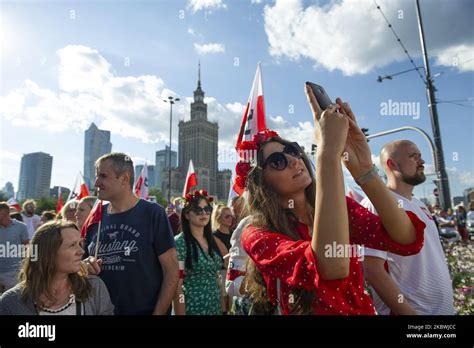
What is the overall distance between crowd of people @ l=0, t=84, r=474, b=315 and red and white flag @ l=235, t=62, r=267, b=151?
4.28 ft

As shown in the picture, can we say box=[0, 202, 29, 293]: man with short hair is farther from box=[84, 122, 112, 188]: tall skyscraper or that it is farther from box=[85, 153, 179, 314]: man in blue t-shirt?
box=[84, 122, 112, 188]: tall skyscraper

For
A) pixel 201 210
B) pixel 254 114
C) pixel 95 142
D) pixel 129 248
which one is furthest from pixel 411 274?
pixel 95 142

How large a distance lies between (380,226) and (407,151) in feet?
6.18

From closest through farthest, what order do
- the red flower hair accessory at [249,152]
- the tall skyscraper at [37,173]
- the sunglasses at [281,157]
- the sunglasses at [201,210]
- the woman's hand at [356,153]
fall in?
the woman's hand at [356,153] → the sunglasses at [281,157] → the red flower hair accessory at [249,152] → the sunglasses at [201,210] → the tall skyscraper at [37,173]

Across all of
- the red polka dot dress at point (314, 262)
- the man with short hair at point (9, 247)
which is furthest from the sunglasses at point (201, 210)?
the man with short hair at point (9, 247)

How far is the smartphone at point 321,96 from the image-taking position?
1217 millimetres

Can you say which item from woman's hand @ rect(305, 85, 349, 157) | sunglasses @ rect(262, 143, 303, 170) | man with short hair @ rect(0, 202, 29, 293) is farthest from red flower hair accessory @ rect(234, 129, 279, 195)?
man with short hair @ rect(0, 202, 29, 293)

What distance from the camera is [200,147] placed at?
82.3 meters

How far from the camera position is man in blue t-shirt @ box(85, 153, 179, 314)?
2623 millimetres

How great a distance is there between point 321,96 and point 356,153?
1.09ft

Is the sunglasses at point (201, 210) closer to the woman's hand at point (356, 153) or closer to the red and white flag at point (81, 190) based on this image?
the woman's hand at point (356, 153)

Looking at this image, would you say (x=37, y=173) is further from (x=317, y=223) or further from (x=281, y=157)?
(x=317, y=223)

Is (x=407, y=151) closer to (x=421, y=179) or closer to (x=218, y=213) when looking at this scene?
(x=421, y=179)

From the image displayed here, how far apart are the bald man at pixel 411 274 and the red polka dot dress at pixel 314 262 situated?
0.76 metres
